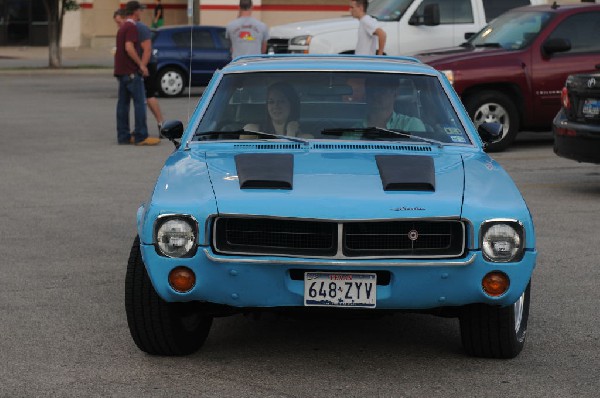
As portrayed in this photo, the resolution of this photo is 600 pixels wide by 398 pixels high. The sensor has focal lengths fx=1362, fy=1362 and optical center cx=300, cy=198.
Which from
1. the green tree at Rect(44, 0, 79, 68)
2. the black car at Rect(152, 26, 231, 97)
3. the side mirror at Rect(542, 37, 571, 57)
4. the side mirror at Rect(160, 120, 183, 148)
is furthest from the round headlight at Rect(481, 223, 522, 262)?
the green tree at Rect(44, 0, 79, 68)

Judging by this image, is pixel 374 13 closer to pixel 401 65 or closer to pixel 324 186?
pixel 401 65

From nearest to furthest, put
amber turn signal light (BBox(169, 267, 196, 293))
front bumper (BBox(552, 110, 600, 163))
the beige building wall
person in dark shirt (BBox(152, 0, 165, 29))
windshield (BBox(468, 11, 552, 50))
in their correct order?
amber turn signal light (BBox(169, 267, 196, 293))
front bumper (BBox(552, 110, 600, 163))
windshield (BBox(468, 11, 552, 50))
person in dark shirt (BBox(152, 0, 165, 29))
the beige building wall

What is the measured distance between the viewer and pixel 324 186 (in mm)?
6285

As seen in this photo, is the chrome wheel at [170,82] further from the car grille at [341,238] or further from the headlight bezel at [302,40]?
the car grille at [341,238]

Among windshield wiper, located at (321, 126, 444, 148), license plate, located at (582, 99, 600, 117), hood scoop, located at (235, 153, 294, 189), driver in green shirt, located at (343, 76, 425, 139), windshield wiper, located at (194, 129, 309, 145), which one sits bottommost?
license plate, located at (582, 99, 600, 117)

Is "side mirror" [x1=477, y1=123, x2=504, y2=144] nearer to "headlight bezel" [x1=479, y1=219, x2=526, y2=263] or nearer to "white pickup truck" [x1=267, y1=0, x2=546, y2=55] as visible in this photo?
"headlight bezel" [x1=479, y1=219, x2=526, y2=263]

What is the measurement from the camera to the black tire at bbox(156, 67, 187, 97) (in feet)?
90.6

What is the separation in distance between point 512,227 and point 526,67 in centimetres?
1139

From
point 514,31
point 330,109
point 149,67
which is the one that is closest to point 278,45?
point 149,67

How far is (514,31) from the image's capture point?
58.1 feet

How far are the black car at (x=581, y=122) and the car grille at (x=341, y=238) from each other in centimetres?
713

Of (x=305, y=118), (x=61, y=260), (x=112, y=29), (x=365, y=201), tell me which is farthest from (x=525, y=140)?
(x=112, y=29)

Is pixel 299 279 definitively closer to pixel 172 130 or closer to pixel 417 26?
pixel 172 130

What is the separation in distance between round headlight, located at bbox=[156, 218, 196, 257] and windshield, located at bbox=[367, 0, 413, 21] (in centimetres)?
1540
